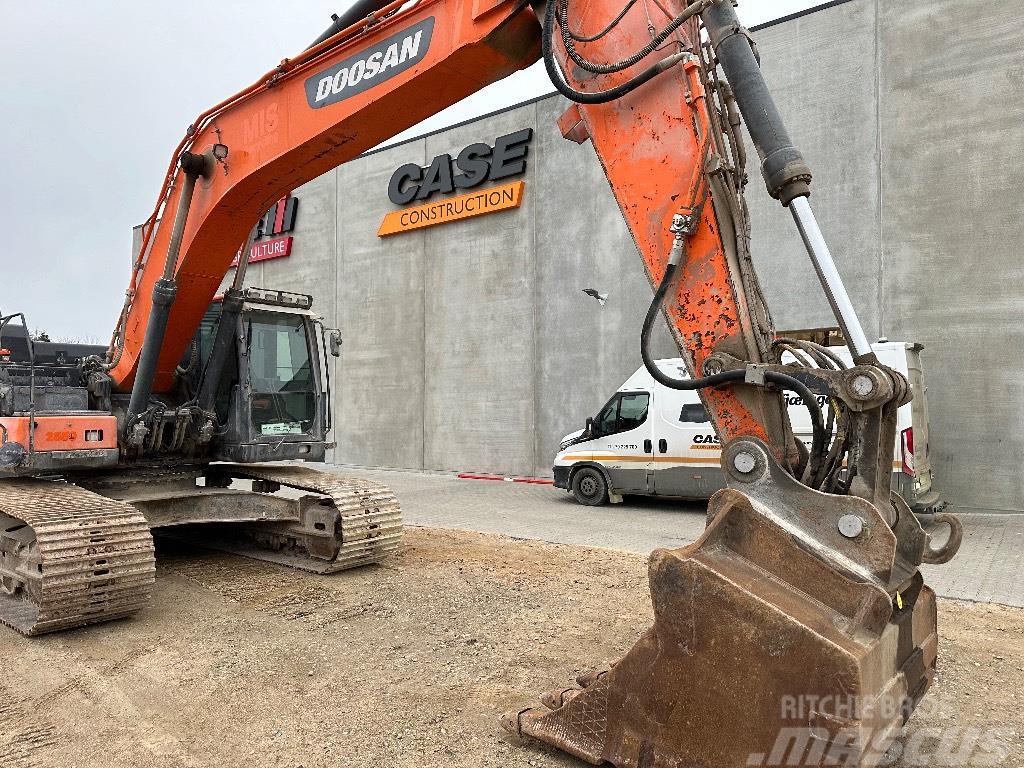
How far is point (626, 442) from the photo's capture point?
12.1 meters

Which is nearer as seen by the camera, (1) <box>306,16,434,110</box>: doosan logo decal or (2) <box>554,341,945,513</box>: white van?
(1) <box>306,16,434,110</box>: doosan logo decal

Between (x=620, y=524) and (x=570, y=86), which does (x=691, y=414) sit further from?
(x=570, y=86)

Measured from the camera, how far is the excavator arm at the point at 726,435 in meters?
2.77

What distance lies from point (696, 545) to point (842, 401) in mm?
866

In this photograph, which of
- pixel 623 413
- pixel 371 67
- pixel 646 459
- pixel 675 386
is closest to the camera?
pixel 675 386

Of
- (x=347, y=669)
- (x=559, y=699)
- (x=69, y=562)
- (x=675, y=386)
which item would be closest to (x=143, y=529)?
(x=69, y=562)

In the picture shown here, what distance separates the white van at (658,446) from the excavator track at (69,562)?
7.29 m

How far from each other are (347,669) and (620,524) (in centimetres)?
632

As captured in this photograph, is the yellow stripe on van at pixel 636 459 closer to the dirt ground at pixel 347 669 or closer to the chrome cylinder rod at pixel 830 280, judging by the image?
the dirt ground at pixel 347 669

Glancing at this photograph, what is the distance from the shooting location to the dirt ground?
3.62 m

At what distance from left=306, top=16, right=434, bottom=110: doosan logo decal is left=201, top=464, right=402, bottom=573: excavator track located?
353 cm

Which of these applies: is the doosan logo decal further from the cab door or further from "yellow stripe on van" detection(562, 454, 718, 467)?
"yellow stripe on van" detection(562, 454, 718, 467)

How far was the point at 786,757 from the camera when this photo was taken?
2670 mm

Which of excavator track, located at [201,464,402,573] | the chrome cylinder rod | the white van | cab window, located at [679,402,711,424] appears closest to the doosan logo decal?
the chrome cylinder rod
